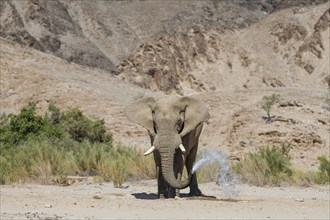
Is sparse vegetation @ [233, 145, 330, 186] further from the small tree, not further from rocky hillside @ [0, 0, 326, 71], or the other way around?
rocky hillside @ [0, 0, 326, 71]

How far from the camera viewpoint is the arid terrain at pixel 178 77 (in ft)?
31.7

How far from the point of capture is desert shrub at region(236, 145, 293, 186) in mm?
14078

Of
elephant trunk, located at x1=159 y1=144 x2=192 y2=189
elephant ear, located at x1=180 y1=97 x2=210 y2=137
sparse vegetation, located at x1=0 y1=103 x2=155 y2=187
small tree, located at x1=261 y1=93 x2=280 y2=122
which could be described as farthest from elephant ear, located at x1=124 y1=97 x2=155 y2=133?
small tree, located at x1=261 y1=93 x2=280 y2=122

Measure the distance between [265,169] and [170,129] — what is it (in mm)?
5429

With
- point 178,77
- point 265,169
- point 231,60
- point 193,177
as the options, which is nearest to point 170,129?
point 193,177

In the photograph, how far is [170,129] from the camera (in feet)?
32.4

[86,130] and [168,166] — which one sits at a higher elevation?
[86,130]

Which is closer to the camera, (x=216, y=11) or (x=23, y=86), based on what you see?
(x=23, y=86)

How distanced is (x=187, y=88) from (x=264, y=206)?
191 ft

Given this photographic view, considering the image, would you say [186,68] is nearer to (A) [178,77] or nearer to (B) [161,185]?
(A) [178,77]

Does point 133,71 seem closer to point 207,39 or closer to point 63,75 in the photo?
point 207,39

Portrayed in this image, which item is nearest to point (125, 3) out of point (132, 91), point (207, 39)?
point (207, 39)

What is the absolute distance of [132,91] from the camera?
38.6 metres

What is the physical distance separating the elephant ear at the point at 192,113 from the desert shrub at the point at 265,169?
390cm
